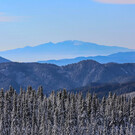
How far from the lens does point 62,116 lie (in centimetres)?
17100

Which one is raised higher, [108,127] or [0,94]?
[0,94]

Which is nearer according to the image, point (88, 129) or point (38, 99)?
point (88, 129)

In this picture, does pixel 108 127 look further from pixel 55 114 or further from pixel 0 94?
pixel 0 94

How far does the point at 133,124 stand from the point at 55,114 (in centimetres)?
4292

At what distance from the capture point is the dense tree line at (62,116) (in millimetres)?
164500

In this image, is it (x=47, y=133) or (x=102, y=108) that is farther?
(x=102, y=108)

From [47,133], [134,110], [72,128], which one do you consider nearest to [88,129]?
[72,128]

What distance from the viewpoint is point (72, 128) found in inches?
6535

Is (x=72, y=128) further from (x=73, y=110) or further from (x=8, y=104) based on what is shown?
(x=8, y=104)

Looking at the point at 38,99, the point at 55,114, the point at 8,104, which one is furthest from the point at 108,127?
the point at 8,104

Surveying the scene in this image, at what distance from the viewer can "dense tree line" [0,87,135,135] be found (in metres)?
164

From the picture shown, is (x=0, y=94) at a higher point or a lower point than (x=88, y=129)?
higher

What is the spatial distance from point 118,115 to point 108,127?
10875 mm

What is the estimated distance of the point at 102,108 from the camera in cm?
18062
